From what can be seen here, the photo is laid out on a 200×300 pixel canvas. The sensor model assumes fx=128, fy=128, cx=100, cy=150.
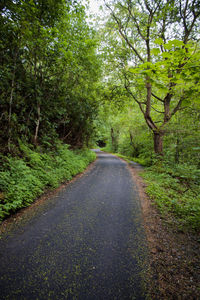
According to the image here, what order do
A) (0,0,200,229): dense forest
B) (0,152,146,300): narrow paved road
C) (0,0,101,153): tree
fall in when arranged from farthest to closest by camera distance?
(0,0,101,153): tree → (0,0,200,229): dense forest → (0,152,146,300): narrow paved road

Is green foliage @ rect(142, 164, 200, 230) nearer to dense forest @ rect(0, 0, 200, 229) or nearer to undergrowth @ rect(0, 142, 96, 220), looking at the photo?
dense forest @ rect(0, 0, 200, 229)

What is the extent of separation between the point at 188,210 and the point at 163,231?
47.0 inches

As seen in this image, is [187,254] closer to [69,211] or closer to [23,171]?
[69,211]

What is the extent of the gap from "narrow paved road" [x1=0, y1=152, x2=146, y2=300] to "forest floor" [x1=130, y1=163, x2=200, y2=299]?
203mm

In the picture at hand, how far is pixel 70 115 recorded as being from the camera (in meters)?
10.5

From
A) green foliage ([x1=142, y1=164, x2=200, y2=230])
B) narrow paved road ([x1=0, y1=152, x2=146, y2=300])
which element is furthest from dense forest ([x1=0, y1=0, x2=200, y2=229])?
narrow paved road ([x1=0, y1=152, x2=146, y2=300])

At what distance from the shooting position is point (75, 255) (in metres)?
2.32

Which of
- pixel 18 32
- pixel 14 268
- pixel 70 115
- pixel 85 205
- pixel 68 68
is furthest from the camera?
pixel 70 115

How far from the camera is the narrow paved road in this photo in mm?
1771

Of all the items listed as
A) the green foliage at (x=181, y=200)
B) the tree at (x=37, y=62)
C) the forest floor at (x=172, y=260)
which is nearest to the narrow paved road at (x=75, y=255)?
the forest floor at (x=172, y=260)

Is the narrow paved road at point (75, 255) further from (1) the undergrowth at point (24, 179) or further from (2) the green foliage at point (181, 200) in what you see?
(2) the green foliage at point (181, 200)

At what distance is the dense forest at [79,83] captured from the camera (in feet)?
9.60

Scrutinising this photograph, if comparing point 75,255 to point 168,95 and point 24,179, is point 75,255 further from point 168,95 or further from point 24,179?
point 168,95

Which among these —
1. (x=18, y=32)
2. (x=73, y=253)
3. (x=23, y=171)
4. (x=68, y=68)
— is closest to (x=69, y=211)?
(x=73, y=253)
